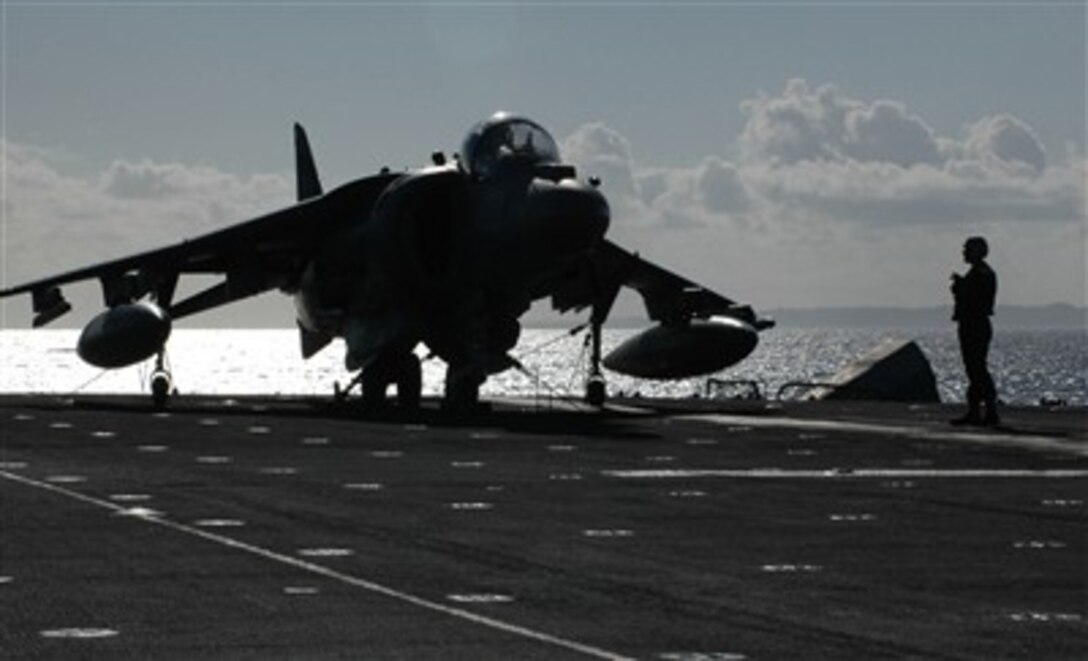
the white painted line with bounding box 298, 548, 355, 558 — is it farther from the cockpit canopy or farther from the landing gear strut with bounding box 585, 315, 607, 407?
the landing gear strut with bounding box 585, 315, 607, 407

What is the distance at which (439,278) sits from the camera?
37375 mm

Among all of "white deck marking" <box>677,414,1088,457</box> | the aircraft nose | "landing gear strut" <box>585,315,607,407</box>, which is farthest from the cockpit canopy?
"landing gear strut" <box>585,315,607,407</box>

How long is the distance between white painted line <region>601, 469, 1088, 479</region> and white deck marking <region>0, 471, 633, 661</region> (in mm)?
6594

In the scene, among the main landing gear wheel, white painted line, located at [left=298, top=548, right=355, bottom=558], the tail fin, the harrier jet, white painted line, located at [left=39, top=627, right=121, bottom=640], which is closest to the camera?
white painted line, located at [left=39, top=627, right=121, bottom=640]

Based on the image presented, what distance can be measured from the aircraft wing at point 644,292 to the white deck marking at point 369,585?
76.6 ft

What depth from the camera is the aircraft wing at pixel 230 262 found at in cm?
4162

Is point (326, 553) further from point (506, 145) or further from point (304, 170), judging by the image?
point (304, 170)

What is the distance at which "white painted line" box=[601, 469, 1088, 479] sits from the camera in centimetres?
2231

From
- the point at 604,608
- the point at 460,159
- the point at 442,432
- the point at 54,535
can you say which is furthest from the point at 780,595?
the point at 460,159

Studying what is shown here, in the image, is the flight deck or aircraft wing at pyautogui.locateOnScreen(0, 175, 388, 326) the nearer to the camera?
the flight deck

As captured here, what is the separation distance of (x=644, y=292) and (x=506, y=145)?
1017 centimetres

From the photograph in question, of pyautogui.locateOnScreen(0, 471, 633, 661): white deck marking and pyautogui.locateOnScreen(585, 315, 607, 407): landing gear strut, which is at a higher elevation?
pyautogui.locateOnScreen(585, 315, 607, 407): landing gear strut

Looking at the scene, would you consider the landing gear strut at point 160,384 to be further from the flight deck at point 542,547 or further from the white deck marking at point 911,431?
the flight deck at point 542,547

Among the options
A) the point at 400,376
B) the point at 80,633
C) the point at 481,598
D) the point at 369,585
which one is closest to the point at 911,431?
the point at 400,376
